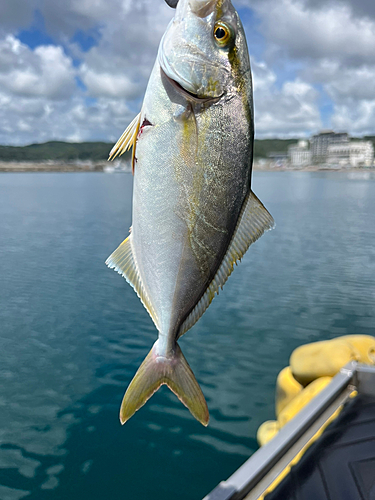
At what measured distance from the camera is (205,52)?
5.45 feet

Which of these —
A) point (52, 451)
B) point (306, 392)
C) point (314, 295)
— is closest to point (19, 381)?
point (52, 451)

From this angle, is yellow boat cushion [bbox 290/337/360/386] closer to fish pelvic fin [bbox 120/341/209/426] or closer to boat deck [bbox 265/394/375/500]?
boat deck [bbox 265/394/375/500]

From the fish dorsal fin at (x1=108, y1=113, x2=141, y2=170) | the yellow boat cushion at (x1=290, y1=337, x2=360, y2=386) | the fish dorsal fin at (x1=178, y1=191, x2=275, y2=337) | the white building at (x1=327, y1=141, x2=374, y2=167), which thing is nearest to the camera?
the fish dorsal fin at (x1=108, y1=113, x2=141, y2=170)

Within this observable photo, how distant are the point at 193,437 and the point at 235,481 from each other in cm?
482

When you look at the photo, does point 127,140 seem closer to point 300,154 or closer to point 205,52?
point 205,52

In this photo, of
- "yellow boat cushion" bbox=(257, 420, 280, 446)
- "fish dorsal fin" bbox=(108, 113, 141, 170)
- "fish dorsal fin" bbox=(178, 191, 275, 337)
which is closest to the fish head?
"fish dorsal fin" bbox=(108, 113, 141, 170)

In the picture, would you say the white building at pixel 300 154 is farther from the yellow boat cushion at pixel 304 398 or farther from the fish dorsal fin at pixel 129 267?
the fish dorsal fin at pixel 129 267

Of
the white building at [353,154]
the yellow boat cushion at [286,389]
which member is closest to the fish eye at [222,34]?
the yellow boat cushion at [286,389]

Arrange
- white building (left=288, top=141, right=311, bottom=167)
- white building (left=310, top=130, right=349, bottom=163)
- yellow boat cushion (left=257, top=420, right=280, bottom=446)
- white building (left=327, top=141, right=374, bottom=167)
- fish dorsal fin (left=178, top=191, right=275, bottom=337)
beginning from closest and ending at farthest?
fish dorsal fin (left=178, top=191, right=275, bottom=337)
yellow boat cushion (left=257, top=420, right=280, bottom=446)
white building (left=327, top=141, right=374, bottom=167)
white building (left=288, top=141, right=311, bottom=167)
white building (left=310, top=130, right=349, bottom=163)

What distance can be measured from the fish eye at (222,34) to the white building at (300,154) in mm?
186043

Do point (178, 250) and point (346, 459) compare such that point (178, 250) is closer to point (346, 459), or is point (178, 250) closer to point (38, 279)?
point (346, 459)

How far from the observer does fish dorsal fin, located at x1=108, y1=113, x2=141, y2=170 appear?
68.8 inches

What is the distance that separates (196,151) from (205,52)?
417 mm

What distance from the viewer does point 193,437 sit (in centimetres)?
775
